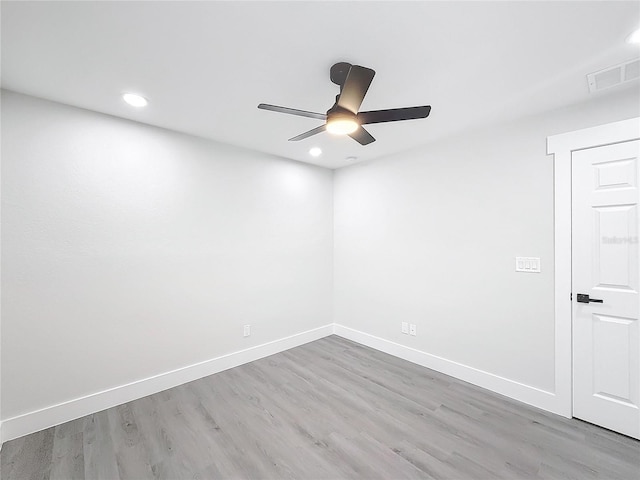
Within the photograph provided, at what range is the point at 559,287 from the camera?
2.33 meters

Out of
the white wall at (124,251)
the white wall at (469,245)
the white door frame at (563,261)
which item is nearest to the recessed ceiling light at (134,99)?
the white wall at (124,251)

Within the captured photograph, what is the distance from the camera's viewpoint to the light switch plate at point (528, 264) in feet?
8.03

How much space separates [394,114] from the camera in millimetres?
1739

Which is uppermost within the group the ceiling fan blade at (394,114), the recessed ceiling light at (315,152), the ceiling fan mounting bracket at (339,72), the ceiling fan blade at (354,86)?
the recessed ceiling light at (315,152)

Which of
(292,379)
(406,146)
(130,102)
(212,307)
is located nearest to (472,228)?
(406,146)

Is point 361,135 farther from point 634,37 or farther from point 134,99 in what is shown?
point 134,99

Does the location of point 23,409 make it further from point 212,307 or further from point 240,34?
point 240,34

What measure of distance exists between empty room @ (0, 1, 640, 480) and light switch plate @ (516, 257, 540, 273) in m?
0.01

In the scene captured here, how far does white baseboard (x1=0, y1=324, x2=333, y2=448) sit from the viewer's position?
6.85 feet

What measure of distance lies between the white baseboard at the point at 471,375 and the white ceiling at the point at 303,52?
2424 millimetres

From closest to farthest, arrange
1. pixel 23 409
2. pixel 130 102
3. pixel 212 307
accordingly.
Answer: pixel 23 409 < pixel 130 102 < pixel 212 307

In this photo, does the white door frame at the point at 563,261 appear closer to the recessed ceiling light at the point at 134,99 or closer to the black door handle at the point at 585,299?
the black door handle at the point at 585,299

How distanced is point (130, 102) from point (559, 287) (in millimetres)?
3785

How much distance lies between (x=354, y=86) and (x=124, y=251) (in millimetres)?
2389
